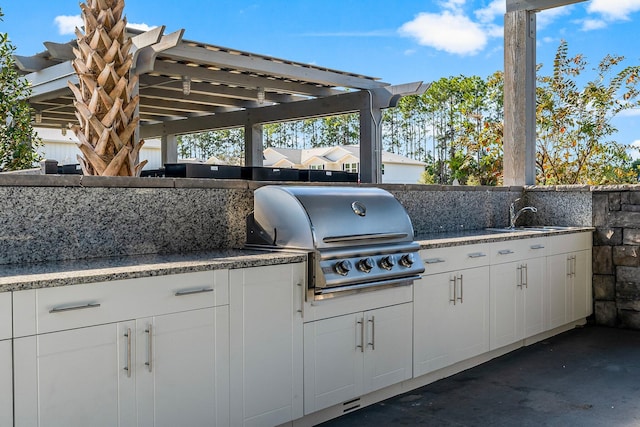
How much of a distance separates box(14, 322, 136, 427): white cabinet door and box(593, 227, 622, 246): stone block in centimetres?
422

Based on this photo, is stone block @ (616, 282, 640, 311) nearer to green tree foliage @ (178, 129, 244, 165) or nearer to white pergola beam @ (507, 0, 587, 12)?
white pergola beam @ (507, 0, 587, 12)

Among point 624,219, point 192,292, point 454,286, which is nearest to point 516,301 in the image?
point 454,286

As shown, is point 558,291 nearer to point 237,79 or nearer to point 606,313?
point 606,313

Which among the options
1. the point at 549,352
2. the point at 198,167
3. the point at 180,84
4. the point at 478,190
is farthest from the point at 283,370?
the point at 180,84

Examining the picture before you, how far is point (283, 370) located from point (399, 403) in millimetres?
881

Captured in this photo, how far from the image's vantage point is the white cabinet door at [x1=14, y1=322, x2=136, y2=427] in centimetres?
183

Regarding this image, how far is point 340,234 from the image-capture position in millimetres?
2828

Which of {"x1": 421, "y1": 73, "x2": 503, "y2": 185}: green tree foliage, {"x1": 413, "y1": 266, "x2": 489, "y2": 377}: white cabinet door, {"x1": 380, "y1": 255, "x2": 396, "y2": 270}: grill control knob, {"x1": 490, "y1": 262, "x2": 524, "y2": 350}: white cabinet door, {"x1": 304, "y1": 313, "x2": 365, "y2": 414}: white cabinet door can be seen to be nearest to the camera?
{"x1": 304, "y1": 313, "x2": 365, "y2": 414}: white cabinet door

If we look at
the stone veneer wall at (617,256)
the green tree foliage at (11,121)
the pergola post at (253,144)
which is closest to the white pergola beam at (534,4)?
the stone veneer wall at (617,256)

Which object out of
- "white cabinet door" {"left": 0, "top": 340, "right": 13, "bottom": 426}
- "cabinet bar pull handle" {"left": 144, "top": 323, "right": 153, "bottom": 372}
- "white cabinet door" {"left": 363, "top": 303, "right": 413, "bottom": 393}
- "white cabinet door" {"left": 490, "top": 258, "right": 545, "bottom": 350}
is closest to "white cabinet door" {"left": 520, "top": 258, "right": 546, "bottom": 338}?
"white cabinet door" {"left": 490, "top": 258, "right": 545, "bottom": 350}

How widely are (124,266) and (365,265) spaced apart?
1147 mm

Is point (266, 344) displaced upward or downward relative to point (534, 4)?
downward

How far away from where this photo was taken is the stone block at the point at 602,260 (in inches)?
197

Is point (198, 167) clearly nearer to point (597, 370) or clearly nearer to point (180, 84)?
point (597, 370)
